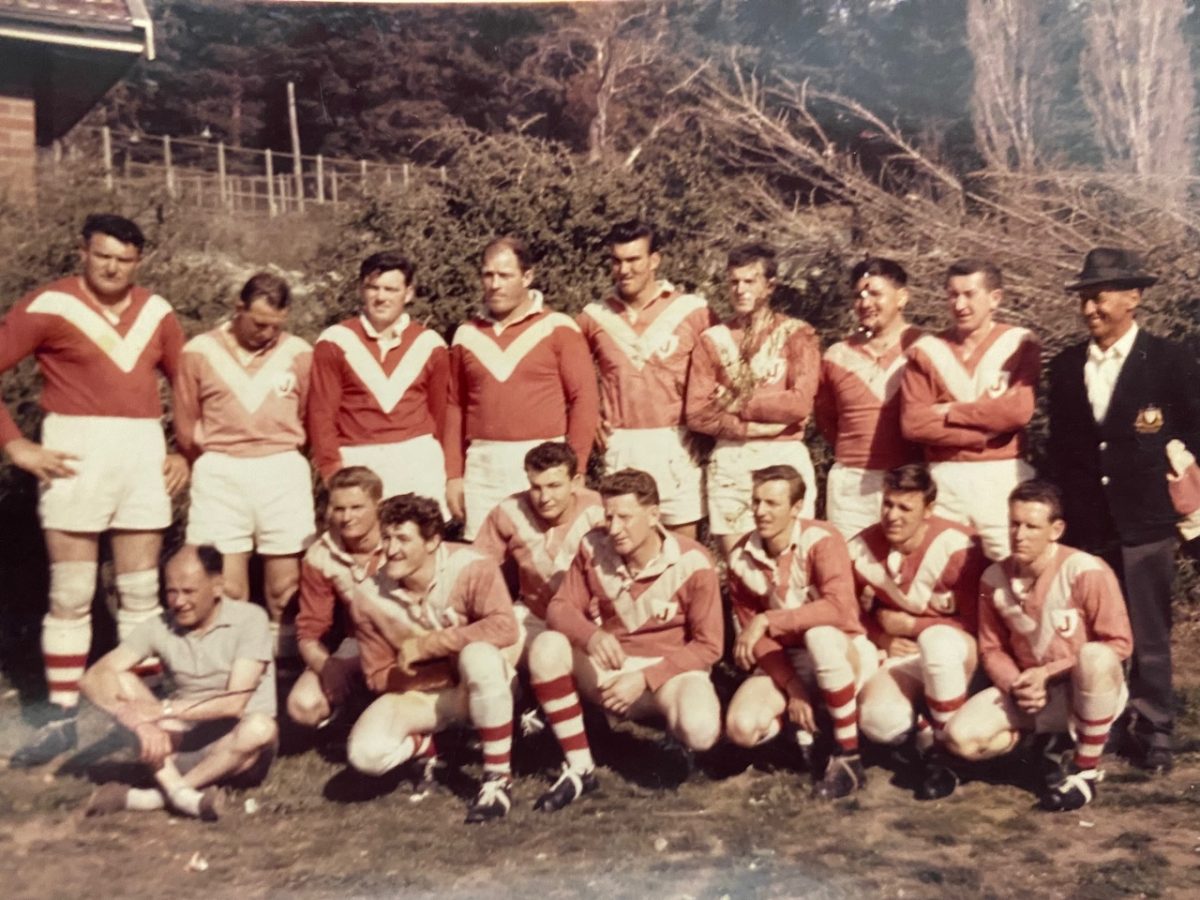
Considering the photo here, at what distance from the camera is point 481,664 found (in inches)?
172

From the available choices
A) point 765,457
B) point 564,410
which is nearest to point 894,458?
point 765,457

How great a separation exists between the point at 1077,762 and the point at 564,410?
2.26m

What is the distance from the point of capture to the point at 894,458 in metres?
5.04

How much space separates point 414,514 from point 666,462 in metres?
1.18

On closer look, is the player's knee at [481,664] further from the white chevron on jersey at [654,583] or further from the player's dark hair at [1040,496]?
the player's dark hair at [1040,496]

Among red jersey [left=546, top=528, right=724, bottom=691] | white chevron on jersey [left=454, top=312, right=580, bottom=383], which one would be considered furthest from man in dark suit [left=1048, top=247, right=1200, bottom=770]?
white chevron on jersey [left=454, top=312, right=580, bottom=383]

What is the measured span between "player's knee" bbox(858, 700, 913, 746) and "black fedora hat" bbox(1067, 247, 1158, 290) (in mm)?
1643

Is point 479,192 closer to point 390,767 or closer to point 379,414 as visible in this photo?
point 379,414

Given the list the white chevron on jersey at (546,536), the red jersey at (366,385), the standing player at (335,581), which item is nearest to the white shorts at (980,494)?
the white chevron on jersey at (546,536)

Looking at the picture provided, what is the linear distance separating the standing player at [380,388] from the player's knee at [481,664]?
0.87 metres

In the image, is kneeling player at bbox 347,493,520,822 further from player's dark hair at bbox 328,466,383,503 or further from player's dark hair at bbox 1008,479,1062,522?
player's dark hair at bbox 1008,479,1062,522

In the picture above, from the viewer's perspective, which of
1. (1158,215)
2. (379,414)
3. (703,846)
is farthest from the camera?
(1158,215)

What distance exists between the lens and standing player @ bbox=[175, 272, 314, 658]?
15.9ft

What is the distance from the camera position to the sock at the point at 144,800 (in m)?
4.29
